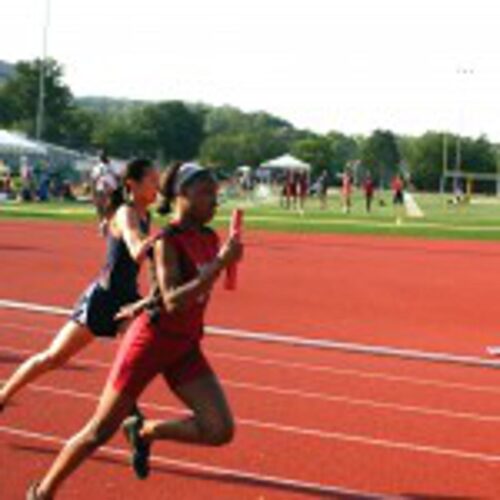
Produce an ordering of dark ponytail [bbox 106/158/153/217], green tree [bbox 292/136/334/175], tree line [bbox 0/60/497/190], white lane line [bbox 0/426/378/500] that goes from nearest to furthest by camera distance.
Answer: white lane line [bbox 0/426/378/500], dark ponytail [bbox 106/158/153/217], tree line [bbox 0/60/497/190], green tree [bbox 292/136/334/175]

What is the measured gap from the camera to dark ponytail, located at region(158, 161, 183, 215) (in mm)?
5605

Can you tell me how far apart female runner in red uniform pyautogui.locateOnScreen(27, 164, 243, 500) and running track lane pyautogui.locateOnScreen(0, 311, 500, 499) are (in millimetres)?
893

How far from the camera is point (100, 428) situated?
552cm

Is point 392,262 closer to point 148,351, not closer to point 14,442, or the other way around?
point 14,442

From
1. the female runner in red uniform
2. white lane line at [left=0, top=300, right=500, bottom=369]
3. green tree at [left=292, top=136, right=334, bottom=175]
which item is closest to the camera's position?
the female runner in red uniform

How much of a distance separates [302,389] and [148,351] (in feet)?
14.5

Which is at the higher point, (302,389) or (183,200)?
(183,200)

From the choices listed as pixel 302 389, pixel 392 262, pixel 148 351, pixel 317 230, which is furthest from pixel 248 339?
pixel 317 230

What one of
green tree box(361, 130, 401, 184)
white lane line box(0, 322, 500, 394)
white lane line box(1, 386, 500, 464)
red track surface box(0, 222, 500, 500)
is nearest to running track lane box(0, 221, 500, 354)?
red track surface box(0, 222, 500, 500)

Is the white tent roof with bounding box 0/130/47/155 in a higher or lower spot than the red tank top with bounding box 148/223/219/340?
higher

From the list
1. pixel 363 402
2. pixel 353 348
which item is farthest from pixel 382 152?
pixel 363 402

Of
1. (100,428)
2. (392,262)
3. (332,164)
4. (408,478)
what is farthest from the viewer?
(332,164)

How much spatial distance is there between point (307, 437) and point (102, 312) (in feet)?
6.09

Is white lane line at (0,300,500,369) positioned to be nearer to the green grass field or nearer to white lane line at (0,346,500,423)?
white lane line at (0,346,500,423)
